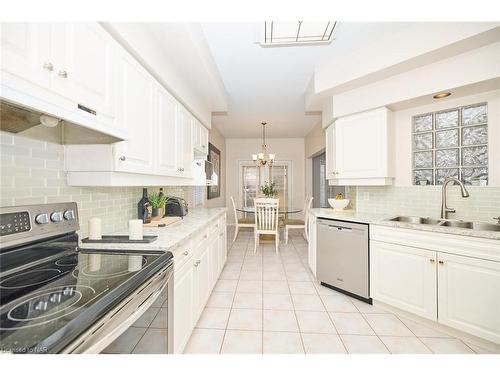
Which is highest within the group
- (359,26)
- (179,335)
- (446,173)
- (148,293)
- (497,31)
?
(359,26)

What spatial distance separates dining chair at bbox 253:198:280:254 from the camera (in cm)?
419

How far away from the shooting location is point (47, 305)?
73cm

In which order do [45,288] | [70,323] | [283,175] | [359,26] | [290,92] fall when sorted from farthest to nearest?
[283,175] < [290,92] < [359,26] < [45,288] < [70,323]

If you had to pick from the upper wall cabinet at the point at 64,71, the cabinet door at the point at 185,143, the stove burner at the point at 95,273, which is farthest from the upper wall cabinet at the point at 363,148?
the stove burner at the point at 95,273

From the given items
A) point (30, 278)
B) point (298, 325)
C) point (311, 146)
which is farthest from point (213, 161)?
point (30, 278)

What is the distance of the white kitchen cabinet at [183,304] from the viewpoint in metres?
1.42

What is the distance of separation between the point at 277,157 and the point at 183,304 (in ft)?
18.6

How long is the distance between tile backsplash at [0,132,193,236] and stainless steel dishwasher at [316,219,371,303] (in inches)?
84.9

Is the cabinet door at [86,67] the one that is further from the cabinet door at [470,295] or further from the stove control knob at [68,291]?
the cabinet door at [470,295]

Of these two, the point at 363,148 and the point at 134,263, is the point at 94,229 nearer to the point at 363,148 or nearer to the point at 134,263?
the point at 134,263

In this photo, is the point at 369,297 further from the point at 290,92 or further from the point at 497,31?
the point at 290,92

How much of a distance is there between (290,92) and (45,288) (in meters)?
3.53
